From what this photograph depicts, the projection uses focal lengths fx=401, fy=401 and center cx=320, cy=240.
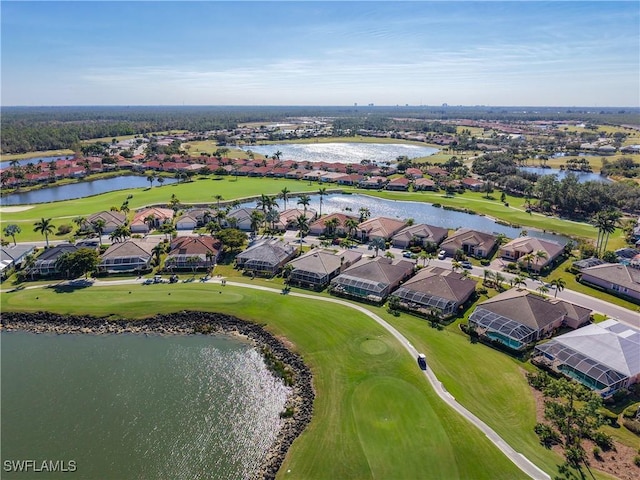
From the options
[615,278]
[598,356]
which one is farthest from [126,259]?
[615,278]

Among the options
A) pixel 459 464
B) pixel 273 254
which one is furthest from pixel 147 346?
pixel 459 464

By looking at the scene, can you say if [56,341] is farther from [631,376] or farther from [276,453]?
[631,376]

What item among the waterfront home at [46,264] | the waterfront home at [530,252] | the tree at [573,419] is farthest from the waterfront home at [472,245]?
the waterfront home at [46,264]

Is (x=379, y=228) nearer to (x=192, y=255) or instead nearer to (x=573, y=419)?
(x=192, y=255)

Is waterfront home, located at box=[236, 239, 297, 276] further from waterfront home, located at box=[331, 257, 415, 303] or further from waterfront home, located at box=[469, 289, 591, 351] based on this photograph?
waterfront home, located at box=[469, 289, 591, 351]

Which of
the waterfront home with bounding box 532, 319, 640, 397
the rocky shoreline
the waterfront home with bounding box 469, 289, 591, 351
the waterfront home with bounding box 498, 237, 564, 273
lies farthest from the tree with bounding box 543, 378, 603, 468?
the waterfront home with bounding box 498, 237, 564, 273

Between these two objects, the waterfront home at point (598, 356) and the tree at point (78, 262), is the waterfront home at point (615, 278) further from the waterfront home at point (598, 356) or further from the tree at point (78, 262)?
the tree at point (78, 262)

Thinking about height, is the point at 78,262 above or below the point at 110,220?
above
